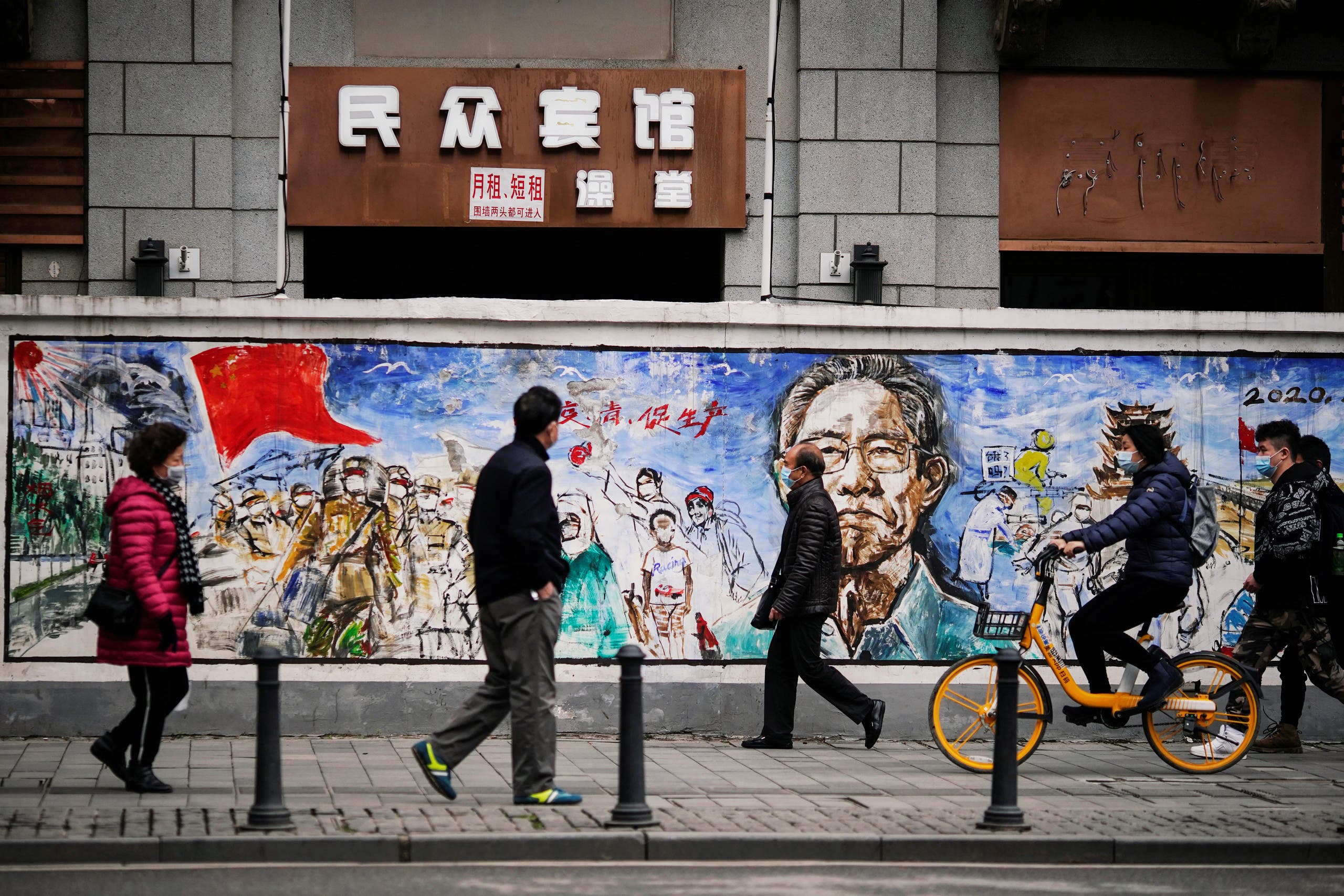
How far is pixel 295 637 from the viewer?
393 inches

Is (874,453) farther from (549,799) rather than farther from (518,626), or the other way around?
(549,799)

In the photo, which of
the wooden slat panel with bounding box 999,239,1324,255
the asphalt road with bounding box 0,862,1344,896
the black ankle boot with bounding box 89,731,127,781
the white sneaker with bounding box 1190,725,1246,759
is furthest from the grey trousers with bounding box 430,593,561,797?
the wooden slat panel with bounding box 999,239,1324,255

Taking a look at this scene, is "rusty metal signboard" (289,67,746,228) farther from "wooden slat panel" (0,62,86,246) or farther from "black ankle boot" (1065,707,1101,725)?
"black ankle boot" (1065,707,1101,725)

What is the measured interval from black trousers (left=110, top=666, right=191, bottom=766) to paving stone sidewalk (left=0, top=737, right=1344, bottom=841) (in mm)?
244

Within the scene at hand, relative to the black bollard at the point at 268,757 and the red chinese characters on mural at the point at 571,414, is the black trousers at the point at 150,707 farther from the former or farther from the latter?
the red chinese characters on mural at the point at 571,414

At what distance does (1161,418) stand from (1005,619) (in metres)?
2.35

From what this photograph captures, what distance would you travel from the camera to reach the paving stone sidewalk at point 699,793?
6777mm

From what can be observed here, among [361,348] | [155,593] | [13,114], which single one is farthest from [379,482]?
[13,114]

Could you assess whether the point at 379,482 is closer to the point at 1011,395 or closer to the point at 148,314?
the point at 148,314

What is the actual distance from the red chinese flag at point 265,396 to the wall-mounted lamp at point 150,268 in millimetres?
1599

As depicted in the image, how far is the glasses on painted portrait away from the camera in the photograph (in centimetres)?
1041

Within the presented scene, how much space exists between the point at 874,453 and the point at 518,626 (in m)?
3.95

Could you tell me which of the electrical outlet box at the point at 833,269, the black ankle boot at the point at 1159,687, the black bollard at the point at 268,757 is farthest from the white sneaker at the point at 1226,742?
the black bollard at the point at 268,757

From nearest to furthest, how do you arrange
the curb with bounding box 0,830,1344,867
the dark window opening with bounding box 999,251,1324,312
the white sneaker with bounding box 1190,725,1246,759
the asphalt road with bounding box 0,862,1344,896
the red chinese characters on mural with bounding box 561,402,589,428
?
the asphalt road with bounding box 0,862,1344,896
the curb with bounding box 0,830,1344,867
the white sneaker with bounding box 1190,725,1246,759
the red chinese characters on mural with bounding box 561,402,589,428
the dark window opening with bounding box 999,251,1324,312
